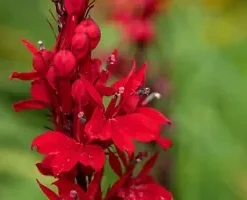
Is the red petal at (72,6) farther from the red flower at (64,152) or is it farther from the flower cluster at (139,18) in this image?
the flower cluster at (139,18)

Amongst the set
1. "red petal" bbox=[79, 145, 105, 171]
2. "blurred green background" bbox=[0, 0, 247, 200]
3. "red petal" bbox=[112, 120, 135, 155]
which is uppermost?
"red petal" bbox=[112, 120, 135, 155]

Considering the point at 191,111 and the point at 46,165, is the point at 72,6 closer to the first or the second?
the point at 46,165

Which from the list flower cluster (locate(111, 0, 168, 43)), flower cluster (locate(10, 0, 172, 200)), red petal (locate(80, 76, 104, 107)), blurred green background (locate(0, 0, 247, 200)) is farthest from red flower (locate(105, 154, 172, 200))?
flower cluster (locate(111, 0, 168, 43))

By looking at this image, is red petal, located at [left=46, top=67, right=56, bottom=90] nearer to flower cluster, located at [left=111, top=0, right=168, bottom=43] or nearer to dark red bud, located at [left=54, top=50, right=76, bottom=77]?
dark red bud, located at [left=54, top=50, right=76, bottom=77]

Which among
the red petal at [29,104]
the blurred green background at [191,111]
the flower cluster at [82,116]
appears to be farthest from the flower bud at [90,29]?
the blurred green background at [191,111]

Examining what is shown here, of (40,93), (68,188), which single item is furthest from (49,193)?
(40,93)

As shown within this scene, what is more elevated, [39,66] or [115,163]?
[39,66]

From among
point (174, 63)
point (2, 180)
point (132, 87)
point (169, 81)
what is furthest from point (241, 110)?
point (132, 87)

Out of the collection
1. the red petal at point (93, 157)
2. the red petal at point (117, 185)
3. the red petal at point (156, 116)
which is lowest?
the red petal at point (117, 185)
